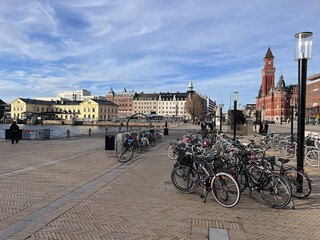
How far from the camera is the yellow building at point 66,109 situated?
421 feet

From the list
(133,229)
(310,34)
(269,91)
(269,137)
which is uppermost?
(269,91)

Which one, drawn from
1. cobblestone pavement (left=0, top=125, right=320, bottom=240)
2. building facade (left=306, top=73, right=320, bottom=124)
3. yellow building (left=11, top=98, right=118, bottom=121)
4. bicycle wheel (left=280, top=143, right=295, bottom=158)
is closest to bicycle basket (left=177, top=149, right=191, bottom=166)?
cobblestone pavement (left=0, top=125, right=320, bottom=240)

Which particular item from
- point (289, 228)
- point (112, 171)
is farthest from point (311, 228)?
point (112, 171)

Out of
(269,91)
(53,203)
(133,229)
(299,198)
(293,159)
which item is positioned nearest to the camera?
(133,229)

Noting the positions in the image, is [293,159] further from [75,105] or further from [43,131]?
[75,105]

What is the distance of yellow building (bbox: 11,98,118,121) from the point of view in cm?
12838

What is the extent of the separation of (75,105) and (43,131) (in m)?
121

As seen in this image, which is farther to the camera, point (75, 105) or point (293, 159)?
point (75, 105)

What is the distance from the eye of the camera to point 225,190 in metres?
6.26

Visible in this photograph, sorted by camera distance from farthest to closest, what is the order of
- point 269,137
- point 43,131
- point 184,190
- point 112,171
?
point 43,131 → point 269,137 → point 112,171 → point 184,190

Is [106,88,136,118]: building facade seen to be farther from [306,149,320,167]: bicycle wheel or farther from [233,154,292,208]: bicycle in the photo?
[233,154,292,208]: bicycle

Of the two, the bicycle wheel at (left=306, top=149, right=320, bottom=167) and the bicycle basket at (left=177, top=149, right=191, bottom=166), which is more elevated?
the bicycle basket at (left=177, top=149, right=191, bottom=166)

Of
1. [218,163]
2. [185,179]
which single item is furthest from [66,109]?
[218,163]

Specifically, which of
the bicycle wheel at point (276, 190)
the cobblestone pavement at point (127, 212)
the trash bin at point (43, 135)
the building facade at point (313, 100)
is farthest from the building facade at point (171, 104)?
the bicycle wheel at point (276, 190)
